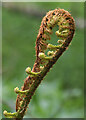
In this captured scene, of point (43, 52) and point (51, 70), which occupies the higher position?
point (43, 52)

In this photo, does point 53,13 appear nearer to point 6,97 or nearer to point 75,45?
point 6,97

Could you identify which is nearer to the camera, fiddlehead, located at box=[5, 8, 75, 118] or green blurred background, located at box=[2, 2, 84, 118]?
fiddlehead, located at box=[5, 8, 75, 118]

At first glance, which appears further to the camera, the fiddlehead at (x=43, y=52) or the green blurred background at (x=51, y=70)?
the green blurred background at (x=51, y=70)

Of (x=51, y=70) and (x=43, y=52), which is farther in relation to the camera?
(x=51, y=70)
